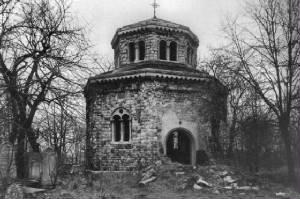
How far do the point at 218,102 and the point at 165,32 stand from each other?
5.43 m

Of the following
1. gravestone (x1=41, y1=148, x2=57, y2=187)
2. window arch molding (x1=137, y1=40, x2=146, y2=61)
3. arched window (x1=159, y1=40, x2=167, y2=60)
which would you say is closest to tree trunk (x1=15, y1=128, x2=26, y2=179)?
gravestone (x1=41, y1=148, x2=57, y2=187)

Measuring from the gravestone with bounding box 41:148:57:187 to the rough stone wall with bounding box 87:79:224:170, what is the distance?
4476 mm

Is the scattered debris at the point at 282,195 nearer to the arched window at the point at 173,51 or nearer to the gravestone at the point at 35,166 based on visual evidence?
the gravestone at the point at 35,166

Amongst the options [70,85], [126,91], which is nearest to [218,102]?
[126,91]

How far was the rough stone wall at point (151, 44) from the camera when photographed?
19922 millimetres

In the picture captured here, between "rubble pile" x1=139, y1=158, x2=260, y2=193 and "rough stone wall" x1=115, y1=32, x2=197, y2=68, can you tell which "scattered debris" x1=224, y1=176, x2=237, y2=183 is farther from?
"rough stone wall" x1=115, y1=32, x2=197, y2=68

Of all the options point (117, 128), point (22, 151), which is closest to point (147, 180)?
point (117, 128)

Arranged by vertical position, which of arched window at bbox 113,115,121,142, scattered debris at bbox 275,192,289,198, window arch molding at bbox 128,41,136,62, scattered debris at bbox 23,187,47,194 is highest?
window arch molding at bbox 128,41,136,62

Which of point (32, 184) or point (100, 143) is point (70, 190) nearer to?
point (32, 184)

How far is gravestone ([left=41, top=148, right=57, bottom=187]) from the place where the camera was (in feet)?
43.0

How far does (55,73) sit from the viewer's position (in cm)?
1116

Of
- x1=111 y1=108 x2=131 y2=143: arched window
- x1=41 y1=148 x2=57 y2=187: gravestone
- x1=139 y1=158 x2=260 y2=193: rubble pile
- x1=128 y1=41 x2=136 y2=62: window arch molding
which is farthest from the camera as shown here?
x1=128 y1=41 x2=136 y2=62: window arch molding

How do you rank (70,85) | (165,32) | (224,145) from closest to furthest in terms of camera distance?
1. (70,85)
2. (224,145)
3. (165,32)

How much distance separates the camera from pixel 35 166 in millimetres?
13836
